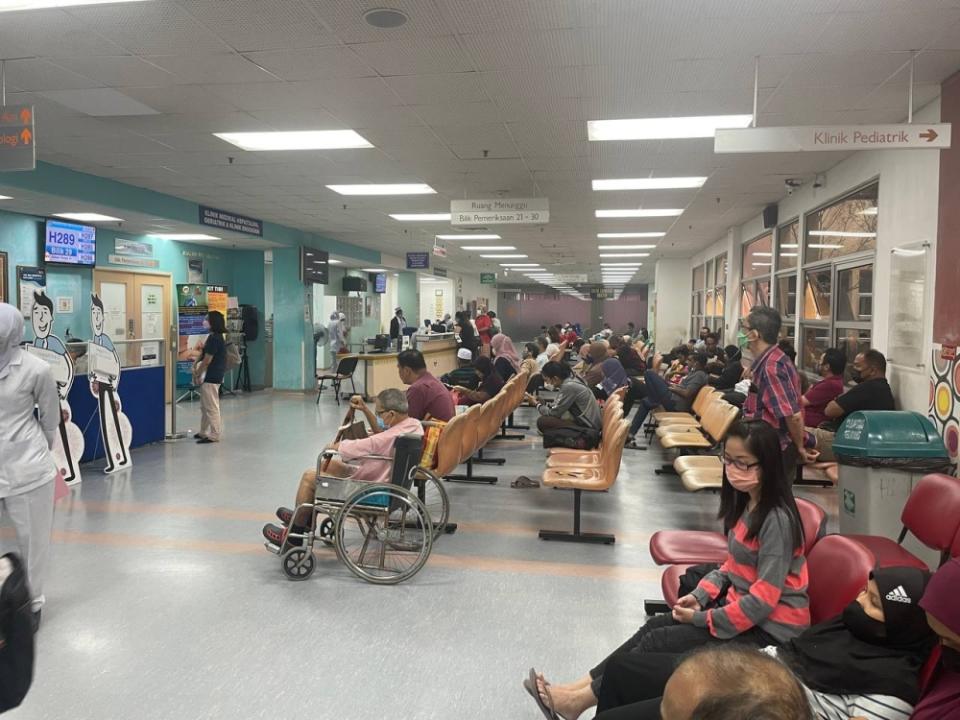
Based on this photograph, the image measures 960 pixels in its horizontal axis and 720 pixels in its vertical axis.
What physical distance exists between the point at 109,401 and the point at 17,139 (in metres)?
2.77

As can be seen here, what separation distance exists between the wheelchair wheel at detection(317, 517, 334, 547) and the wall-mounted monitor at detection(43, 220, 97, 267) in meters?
7.02

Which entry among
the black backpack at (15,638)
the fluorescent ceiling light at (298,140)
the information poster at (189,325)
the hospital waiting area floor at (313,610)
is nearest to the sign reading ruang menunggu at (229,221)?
the information poster at (189,325)

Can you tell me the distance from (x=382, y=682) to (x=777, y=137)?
365cm

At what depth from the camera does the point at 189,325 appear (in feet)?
39.6

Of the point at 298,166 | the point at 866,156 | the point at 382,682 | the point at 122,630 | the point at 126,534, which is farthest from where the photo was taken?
the point at 298,166

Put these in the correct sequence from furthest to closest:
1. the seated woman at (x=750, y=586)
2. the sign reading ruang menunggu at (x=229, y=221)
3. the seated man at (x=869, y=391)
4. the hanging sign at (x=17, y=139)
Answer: the sign reading ruang menunggu at (x=229, y=221), the seated man at (x=869, y=391), the hanging sign at (x=17, y=139), the seated woman at (x=750, y=586)

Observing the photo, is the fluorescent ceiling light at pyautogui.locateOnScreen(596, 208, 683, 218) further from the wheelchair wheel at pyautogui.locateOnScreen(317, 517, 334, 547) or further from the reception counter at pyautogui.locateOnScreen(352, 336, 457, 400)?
the wheelchair wheel at pyautogui.locateOnScreen(317, 517, 334, 547)

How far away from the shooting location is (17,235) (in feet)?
28.5

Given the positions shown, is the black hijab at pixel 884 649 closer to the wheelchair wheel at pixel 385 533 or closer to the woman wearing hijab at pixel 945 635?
the woman wearing hijab at pixel 945 635

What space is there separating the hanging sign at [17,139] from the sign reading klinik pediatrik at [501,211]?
13.2 ft

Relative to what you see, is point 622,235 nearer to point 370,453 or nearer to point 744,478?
point 370,453

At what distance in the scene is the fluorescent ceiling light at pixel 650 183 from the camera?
771 centimetres

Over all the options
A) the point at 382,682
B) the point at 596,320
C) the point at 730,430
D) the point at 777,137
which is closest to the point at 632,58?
the point at 777,137

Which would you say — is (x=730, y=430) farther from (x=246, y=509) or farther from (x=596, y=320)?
(x=596, y=320)
